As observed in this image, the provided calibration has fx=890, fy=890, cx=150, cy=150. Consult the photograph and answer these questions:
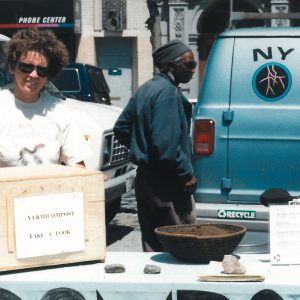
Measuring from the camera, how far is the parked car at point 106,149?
7.92 meters

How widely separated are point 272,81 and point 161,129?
1344 millimetres

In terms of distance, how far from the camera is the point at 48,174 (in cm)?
340

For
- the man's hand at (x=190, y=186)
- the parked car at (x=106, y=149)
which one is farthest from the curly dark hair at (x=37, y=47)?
the parked car at (x=106, y=149)

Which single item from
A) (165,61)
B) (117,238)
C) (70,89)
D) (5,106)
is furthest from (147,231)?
(70,89)

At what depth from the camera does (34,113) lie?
12.7 feet

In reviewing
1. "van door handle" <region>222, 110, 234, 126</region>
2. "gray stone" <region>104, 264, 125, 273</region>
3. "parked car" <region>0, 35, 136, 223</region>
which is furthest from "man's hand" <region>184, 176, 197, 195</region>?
"parked car" <region>0, 35, 136, 223</region>

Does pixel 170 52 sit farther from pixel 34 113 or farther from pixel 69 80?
pixel 69 80

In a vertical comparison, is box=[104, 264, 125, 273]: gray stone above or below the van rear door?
below

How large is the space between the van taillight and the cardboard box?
251 centimetres

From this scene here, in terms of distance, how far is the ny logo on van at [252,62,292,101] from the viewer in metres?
5.93

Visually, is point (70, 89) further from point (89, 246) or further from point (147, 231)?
point (89, 246)

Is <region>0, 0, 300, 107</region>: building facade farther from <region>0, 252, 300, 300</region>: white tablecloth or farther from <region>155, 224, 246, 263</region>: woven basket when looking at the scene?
<region>0, 252, 300, 300</region>: white tablecloth

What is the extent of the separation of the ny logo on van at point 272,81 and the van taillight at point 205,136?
0.39 meters

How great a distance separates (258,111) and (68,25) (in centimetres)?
2104
